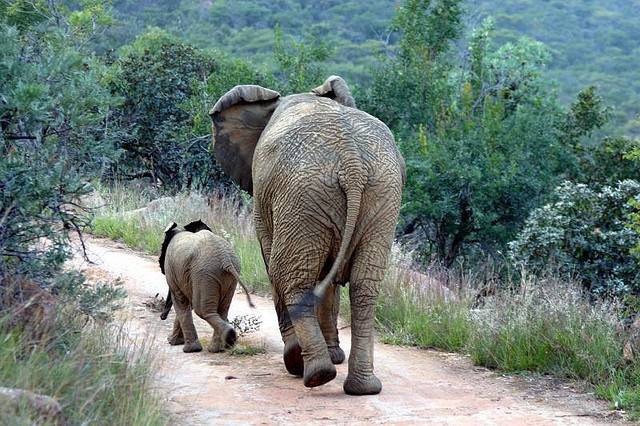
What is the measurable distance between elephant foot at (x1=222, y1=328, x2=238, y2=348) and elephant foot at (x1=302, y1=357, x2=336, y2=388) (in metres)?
1.73

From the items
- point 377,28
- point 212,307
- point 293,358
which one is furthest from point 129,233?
point 377,28

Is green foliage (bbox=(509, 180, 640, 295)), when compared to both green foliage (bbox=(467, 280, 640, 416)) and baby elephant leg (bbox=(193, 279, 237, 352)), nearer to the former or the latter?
green foliage (bbox=(467, 280, 640, 416))

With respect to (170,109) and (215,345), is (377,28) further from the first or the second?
(215,345)

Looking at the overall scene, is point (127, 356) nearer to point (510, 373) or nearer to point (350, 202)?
point (350, 202)

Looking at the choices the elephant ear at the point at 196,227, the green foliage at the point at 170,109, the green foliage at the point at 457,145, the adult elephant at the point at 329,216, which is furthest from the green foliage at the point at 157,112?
the adult elephant at the point at 329,216

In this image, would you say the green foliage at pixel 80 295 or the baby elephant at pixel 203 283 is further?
the baby elephant at pixel 203 283

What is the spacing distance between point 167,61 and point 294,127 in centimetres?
1449

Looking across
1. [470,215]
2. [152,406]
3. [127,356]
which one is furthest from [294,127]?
[470,215]

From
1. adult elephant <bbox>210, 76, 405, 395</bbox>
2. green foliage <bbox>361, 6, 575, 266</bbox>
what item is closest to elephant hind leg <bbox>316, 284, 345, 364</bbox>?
adult elephant <bbox>210, 76, 405, 395</bbox>

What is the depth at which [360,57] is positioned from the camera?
6041 centimetres

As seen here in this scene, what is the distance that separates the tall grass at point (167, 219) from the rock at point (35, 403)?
29.0ft

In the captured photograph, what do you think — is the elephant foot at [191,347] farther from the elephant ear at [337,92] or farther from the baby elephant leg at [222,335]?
the elephant ear at [337,92]

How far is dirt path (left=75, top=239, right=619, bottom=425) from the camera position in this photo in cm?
716

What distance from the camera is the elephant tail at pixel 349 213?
735 cm
